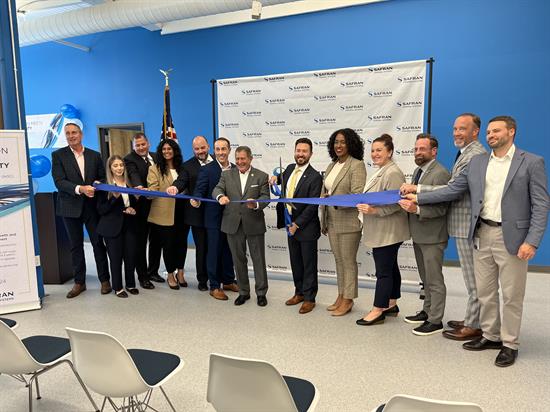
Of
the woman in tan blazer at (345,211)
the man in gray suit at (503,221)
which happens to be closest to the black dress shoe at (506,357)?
the man in gray suit at (503,221)

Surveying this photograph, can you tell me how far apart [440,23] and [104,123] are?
609 cm

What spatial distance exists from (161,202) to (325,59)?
3285 millimetres

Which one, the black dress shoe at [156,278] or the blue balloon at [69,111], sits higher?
the blue balloon at [69,111]

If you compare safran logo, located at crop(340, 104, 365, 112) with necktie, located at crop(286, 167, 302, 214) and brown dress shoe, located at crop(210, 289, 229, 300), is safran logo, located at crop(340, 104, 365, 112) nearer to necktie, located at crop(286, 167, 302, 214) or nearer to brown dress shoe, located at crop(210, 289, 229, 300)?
necktie, located at crop(286, 167, 302, 214)

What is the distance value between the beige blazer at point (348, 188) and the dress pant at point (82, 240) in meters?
2.82

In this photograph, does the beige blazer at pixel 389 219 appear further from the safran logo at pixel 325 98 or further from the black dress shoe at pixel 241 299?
the black dress shoe at pixel 241 299

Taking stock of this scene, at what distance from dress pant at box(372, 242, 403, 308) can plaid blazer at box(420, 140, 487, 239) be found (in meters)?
0.51

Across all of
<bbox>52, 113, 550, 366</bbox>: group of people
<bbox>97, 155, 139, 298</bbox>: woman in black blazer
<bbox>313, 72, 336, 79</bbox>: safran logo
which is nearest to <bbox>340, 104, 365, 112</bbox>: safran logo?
<bbox>313, 72, 336, 79</bbox>: safran logo

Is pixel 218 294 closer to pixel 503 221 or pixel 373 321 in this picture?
pixel 373 321

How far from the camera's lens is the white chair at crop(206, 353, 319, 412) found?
162cm

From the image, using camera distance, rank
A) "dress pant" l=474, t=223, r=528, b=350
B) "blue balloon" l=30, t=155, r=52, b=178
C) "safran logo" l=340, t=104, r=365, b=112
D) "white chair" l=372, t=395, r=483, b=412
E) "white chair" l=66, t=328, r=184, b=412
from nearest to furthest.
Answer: "white chair" l=372, t=395, r=483, b=412, "white chair" l=66, t=328, r=184, b=412, "dress pant" l=474, t=223, r=528, b=350, "safran logo" l=340, t=104, r=365, b=112, "blue balloon" l=30, t=155, r=52, b=178

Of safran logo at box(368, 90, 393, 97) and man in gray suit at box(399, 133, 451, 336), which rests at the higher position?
safran logo at box(368, 90, 393, 97)

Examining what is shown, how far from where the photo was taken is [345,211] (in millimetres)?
3889

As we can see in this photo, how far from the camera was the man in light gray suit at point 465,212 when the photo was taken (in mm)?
3246
